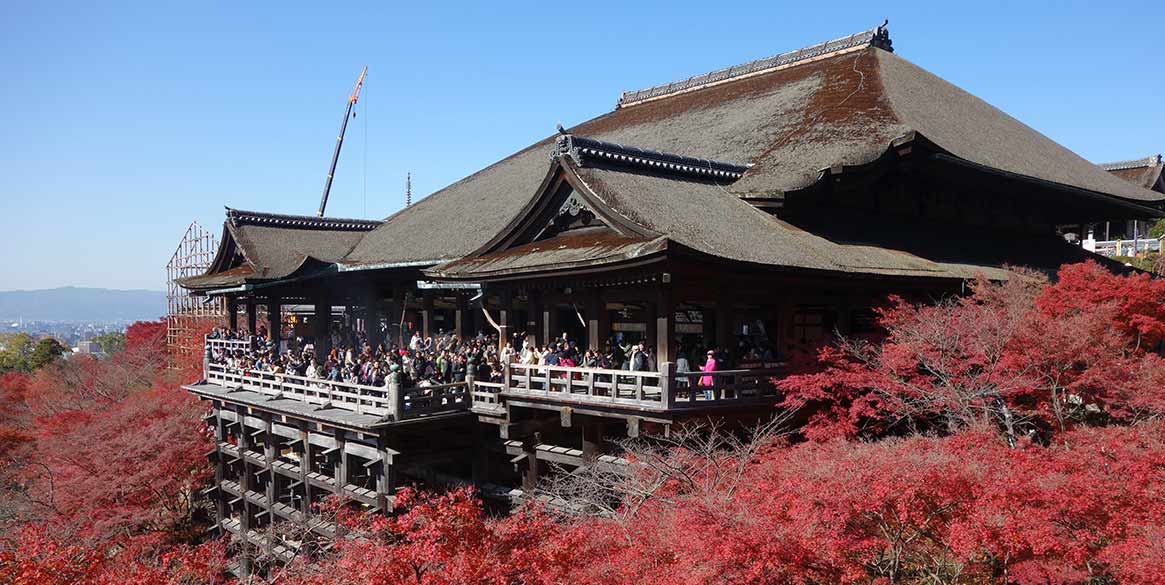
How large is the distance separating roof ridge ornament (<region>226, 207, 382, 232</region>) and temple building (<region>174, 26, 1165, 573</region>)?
83 millimetres

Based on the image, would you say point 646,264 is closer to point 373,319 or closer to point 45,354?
point 373,319

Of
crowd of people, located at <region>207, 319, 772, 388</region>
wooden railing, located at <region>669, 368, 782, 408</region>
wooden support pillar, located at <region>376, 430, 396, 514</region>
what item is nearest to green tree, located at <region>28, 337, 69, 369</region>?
crowd of people, located at <region>207, 319, 772, 388</region>

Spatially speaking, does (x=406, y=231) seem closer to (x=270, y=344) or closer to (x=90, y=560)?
(x=270, y=344)

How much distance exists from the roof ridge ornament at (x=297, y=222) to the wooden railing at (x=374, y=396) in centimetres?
879

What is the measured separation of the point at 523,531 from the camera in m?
11.9

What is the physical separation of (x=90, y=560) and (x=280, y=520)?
10280 mm

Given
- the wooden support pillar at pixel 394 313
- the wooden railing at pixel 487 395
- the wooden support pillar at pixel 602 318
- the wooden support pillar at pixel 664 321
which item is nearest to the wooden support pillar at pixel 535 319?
the wooden railing at pixel 487 395

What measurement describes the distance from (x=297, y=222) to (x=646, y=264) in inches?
789

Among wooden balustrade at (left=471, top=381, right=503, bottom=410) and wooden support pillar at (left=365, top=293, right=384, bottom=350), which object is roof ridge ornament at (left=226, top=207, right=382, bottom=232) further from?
wooden balustrade at (left=471, top=381, right=503, bottom=410)

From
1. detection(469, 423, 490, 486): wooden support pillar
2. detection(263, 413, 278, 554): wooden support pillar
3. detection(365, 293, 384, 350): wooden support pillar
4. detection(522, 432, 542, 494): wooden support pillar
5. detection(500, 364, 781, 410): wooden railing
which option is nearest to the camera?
detection(500, 364, 781, 410): wooden railing

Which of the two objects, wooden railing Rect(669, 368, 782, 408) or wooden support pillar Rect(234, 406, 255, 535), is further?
wooden support pillar Rect(234, 406, 255, 535)

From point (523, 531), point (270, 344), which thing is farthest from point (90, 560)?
point (270, 344)

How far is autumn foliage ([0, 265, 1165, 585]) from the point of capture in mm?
9375

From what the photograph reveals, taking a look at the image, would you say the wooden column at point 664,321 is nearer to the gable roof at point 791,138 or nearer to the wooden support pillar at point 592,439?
the wooden support pillar at point 592,439
